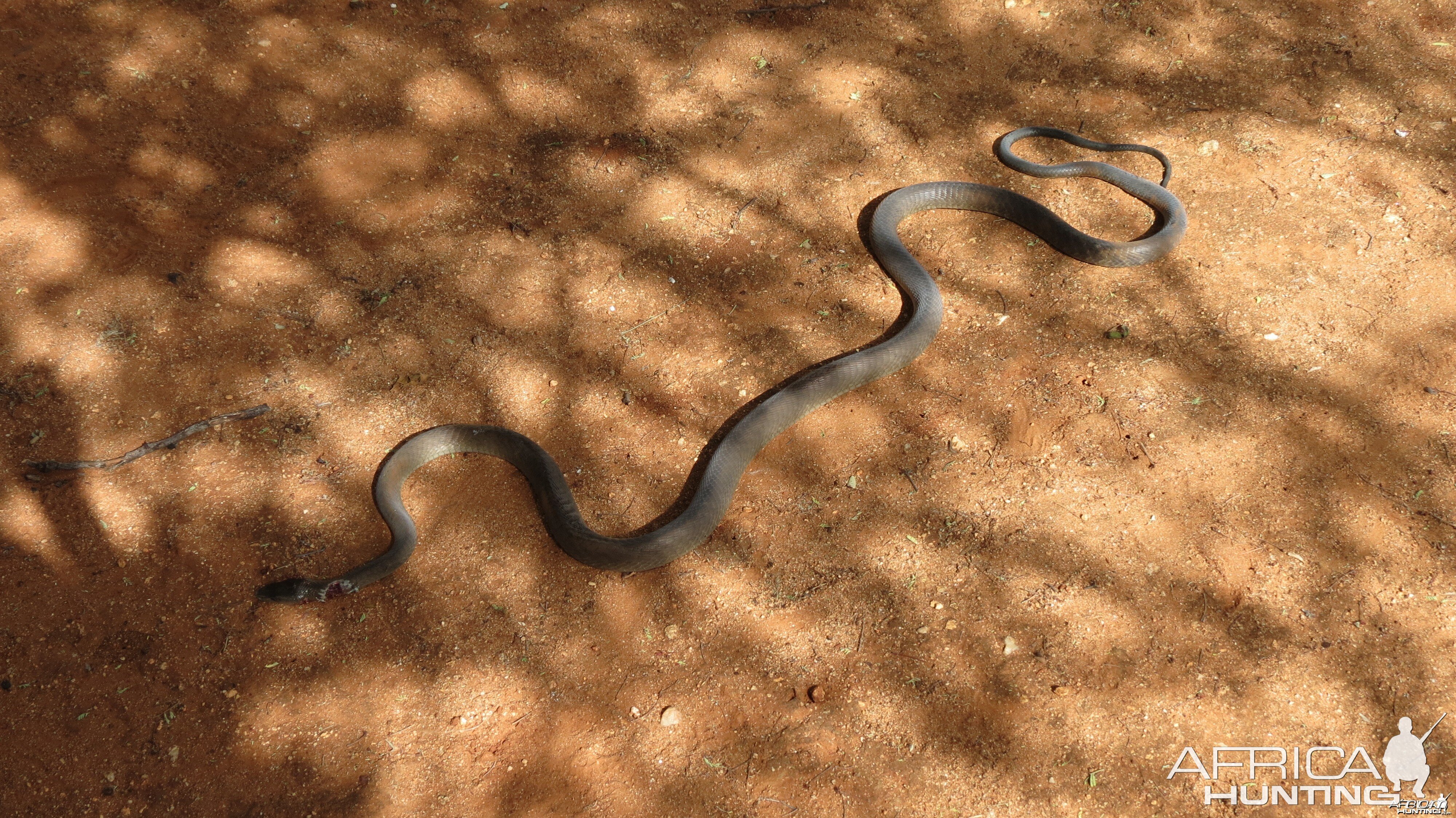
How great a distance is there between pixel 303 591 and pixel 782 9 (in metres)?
5.74

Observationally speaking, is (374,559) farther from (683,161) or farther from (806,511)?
(683,161)

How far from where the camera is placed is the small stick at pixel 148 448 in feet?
12.9

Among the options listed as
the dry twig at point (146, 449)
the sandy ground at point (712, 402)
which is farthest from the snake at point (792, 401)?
the dry twig at point (146, 449)

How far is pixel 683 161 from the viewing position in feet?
19.0

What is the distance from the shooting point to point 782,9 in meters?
6.68

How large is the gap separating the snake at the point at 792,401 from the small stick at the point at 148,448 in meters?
0.82

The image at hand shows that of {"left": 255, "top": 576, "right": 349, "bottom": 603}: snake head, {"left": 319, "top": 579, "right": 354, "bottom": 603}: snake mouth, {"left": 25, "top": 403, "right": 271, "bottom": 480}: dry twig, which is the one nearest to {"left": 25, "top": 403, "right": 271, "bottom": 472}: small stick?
{"left": 25, "top": 403, "right": 271, "bottom": 480}: dry twig

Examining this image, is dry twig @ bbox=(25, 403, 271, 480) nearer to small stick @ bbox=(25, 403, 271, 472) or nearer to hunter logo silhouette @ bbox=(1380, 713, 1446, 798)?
small stick @ bbox=(25, 403, 271, 472)

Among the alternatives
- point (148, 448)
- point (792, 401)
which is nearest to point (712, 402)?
point (792, 401)

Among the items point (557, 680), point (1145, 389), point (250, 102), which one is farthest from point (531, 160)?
point (1145, 389)

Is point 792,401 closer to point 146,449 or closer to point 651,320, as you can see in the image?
point 651,320

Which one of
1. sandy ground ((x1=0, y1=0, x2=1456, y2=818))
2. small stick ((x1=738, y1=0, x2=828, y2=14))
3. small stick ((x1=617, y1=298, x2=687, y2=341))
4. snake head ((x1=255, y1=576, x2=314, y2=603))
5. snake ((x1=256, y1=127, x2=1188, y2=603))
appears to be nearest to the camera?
sandy ground ((x1=0, y1=0, x2=1456, y2=818))

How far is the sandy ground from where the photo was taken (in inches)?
129

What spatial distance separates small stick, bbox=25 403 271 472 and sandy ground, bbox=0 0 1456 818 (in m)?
0.06
